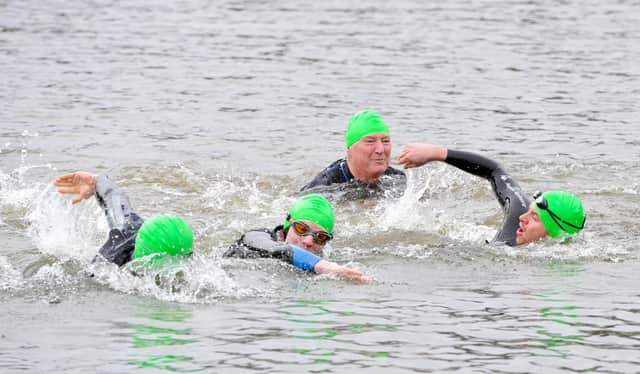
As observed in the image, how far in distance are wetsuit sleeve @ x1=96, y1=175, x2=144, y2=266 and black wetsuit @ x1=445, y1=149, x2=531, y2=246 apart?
3186 millimetres

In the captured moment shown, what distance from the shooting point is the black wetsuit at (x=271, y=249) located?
411 inches

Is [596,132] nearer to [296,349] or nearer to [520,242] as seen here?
[520,242]

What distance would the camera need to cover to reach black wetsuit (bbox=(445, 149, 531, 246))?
12031 mm

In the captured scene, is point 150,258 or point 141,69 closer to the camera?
point 150,258

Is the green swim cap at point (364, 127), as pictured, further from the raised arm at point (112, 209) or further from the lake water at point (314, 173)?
the raised arm at point (112, 209)

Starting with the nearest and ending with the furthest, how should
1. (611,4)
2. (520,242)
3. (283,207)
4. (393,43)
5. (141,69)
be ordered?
(520,242) < (283,207) < (141,69) < (393,43) < (611,4)

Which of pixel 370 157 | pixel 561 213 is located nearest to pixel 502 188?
pixel 561 213

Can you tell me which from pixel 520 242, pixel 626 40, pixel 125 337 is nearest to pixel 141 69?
pixel 626 40

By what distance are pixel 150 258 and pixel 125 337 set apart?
1.25m

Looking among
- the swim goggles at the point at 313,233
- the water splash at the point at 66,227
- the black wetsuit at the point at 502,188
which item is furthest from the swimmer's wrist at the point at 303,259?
the black wetsuit at the point at 502,188

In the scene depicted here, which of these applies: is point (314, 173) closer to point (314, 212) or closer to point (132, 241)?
point (314, 212)

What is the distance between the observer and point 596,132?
18.7 meters

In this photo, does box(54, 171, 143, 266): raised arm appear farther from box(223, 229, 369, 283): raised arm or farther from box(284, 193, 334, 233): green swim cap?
box(284, 193, 334, 233): green swim cap

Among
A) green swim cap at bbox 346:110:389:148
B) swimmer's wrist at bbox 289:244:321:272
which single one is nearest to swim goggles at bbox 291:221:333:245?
swimmer's wrist at bbox 289:244:321:272
